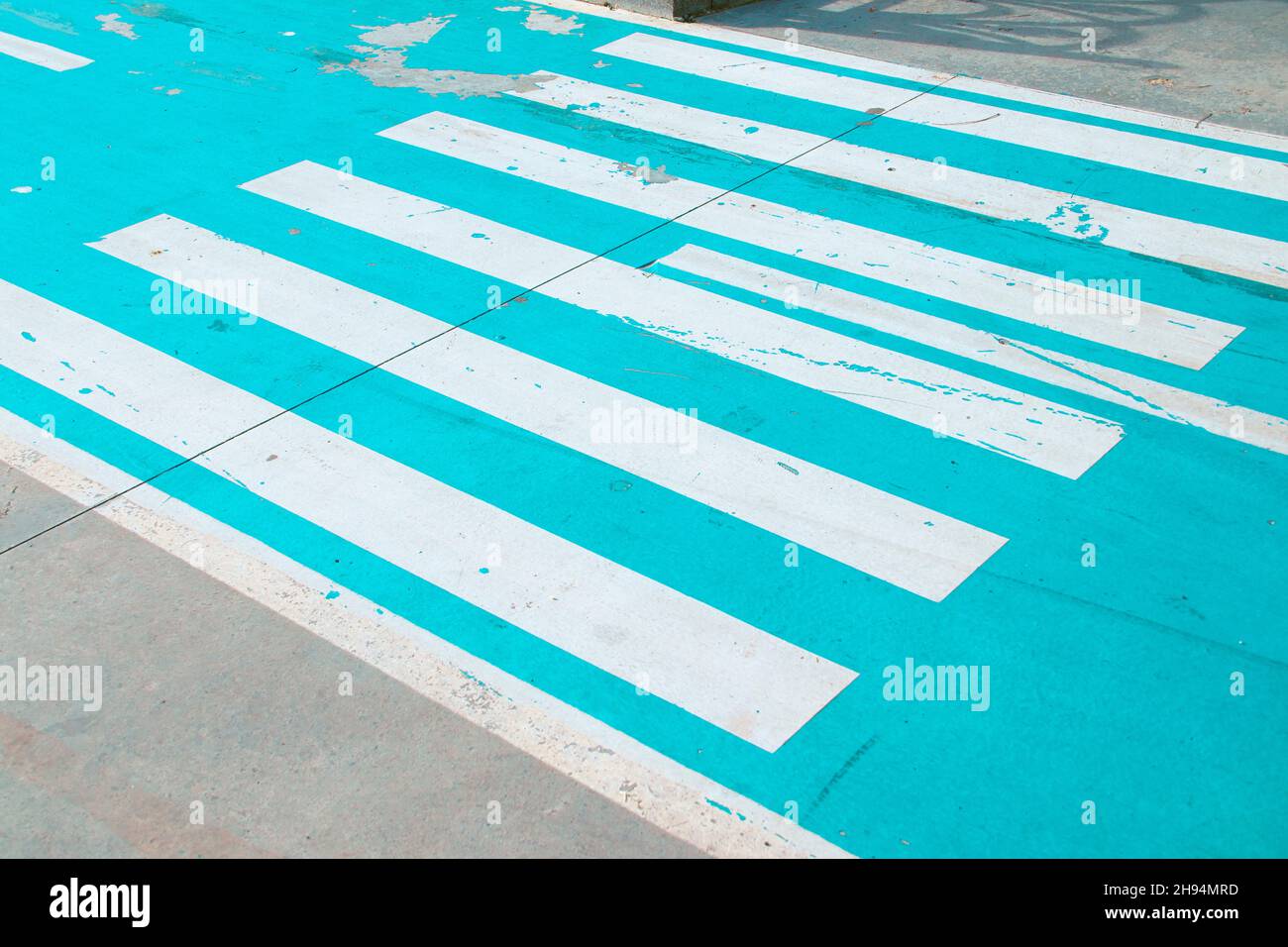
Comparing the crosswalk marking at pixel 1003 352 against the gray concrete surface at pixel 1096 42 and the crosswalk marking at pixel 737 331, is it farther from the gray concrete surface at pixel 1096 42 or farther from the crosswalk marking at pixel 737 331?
the gray concrete surface at pixel 1096 42

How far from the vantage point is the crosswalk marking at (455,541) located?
5160mm

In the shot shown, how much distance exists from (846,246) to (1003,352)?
153cm

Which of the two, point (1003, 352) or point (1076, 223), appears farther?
point (1076, 223)

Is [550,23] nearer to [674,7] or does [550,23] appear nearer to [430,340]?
[674,7]

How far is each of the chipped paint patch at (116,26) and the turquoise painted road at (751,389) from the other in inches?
43.5

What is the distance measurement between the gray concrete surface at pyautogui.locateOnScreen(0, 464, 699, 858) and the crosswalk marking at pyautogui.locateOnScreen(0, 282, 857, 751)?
0.63 meters

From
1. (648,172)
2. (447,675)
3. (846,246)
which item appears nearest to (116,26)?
(648,172)

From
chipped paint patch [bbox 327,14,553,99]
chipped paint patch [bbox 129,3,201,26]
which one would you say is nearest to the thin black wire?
chipped paint patch [bbox 327,14,553,99]

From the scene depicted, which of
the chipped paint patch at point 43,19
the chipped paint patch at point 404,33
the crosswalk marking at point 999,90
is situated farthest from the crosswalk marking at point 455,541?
the crosswalk marking at point 999,90

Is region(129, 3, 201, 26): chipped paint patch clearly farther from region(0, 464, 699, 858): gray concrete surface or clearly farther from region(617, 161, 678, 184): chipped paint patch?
region(0, 464, 699, 858): gray concrete surface

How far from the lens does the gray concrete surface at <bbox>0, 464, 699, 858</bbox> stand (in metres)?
4.55

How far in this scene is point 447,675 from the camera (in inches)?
206

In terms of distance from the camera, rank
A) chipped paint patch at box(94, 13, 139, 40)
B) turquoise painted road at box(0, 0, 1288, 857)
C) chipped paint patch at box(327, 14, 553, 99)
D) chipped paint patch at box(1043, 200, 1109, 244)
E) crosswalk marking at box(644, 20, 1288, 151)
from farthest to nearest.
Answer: chipped paint patch at box(94, 13, 139, 40), chipped paint patch at box(327, 14, 553, 99), crosswalk marking at box(644, 20, 1288, 151), chipped paint patch at box(1043, 200, 1109, 244), turquoise painted road at box(0, 0, 1288, 857)
